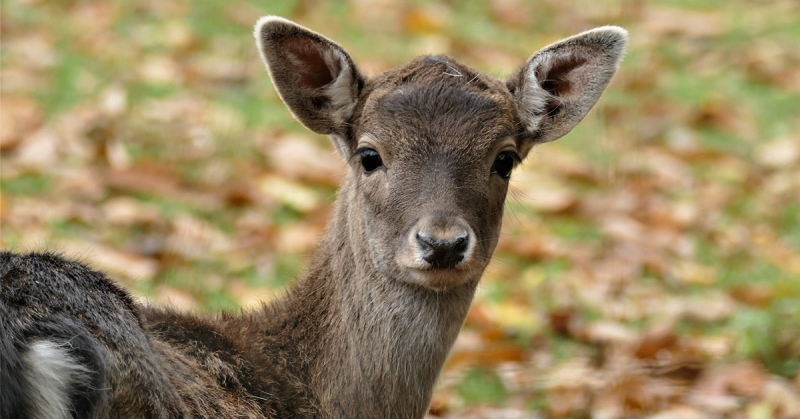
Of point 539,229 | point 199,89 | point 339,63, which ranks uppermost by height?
point 199,89

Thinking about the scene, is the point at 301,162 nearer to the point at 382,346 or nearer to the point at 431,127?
the point at 431,127

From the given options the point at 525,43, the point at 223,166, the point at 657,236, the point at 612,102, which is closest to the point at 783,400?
the point at 657,236

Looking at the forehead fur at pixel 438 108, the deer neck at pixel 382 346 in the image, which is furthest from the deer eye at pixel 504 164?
the deer neck at pixel 382 346

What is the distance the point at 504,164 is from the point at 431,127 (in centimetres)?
43

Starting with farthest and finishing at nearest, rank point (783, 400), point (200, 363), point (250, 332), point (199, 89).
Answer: point (199, 89) < point (783, 400) < point (250, 332) < point (200, 363)

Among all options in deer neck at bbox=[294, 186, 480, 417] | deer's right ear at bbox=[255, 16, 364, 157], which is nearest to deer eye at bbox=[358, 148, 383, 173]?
deer's right ear at bbox=[255, 16, 364, 157]

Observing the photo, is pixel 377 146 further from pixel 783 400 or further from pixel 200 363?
pixel 783 400

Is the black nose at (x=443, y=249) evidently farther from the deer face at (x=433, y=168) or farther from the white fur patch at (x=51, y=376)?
the white fur patch at (x=51, y=376)

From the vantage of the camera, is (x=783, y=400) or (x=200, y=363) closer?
(x=200, y=363)

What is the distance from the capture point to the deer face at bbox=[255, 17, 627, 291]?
4.61 metres

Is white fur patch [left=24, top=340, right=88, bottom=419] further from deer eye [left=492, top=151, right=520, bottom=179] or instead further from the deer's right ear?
deer eye [left=492, top=151, right=520, bottom=179]

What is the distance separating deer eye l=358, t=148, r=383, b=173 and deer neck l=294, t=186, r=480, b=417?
1.15 ft

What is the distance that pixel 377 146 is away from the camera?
4844mm

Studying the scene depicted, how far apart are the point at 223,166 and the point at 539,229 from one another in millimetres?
2695
